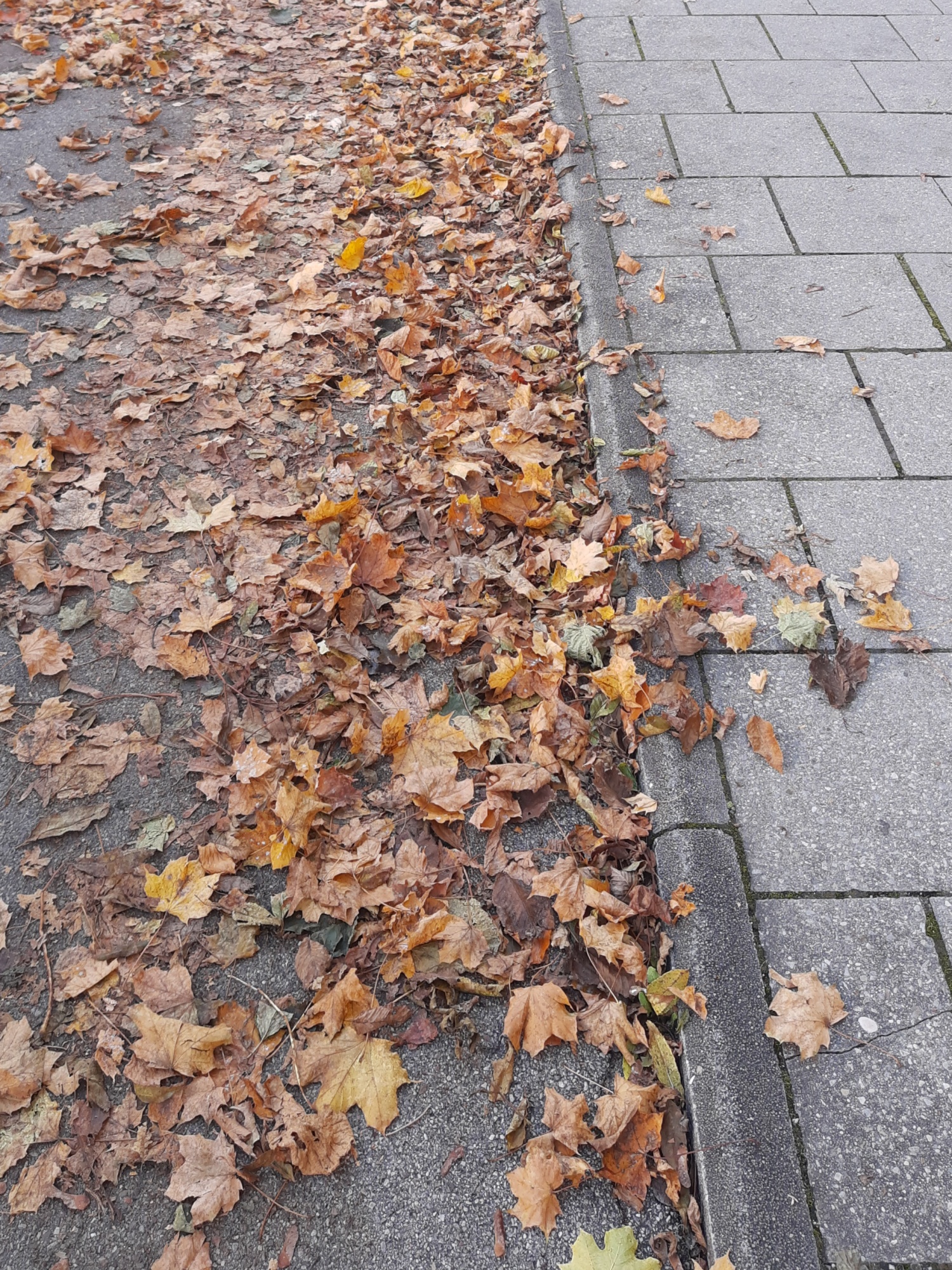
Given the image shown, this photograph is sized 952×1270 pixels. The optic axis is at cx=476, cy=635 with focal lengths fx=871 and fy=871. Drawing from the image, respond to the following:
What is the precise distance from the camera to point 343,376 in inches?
129

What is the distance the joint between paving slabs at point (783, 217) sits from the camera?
140 inches

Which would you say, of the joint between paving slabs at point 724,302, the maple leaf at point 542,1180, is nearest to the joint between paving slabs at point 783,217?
the joint between paving slabs at point 724,302

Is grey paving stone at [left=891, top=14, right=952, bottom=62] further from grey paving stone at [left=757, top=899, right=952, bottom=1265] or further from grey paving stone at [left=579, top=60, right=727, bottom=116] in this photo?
grey paving stone at [left=757, top=899, right=952, bottom=1265]

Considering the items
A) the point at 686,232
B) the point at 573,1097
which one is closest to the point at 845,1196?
the point at 573,1097

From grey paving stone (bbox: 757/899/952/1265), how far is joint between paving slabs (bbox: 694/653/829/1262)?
0.01 m

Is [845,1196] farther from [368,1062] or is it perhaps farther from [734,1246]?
[368,1062]

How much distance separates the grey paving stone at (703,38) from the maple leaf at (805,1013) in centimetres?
482

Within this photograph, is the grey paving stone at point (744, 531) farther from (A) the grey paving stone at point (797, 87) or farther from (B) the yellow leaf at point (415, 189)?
(A) the grey paving stone at point (797, 87)

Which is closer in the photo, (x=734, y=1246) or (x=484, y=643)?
(x=734, y=1246)

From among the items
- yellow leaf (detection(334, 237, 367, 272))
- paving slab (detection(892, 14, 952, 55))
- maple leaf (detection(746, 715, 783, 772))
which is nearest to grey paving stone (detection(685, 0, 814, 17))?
paving slab (detection(892, 14, 952, 55))

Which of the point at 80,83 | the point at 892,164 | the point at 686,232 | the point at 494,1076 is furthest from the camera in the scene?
the point at 80,83

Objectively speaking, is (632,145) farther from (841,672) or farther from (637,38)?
(841,672)

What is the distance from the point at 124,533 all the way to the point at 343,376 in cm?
101

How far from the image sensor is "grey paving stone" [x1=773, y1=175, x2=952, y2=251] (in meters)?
3.56
